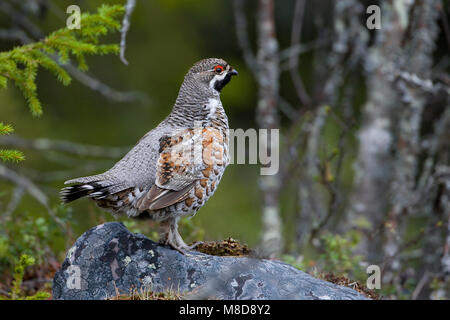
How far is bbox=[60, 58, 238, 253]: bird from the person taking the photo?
420cm

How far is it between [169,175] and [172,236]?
49 cm

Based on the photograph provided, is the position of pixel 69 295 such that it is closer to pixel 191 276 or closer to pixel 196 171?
pixel 191 276

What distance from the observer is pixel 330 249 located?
5.79m

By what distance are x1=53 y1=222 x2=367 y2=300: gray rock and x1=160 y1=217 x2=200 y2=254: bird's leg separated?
10 cm

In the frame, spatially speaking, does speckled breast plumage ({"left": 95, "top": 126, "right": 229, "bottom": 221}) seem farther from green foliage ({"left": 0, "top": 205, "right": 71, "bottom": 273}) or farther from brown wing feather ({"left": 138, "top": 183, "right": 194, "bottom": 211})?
green foliage ({"left": 0, "top": 205, "right": 71, "bottom": 273})

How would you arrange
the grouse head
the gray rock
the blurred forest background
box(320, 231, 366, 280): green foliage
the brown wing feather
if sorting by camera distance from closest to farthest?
the gray rock, the brown wing feather, the grouse head, box(320, 231, 366, 280): green foliage, the blurred forest background

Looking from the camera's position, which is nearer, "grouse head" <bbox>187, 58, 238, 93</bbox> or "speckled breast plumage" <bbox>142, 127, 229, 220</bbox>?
"speckled breast plumage" <bbox>142, 127, 229, 220</bbox>

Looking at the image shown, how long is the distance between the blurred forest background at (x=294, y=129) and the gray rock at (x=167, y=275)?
0.89m

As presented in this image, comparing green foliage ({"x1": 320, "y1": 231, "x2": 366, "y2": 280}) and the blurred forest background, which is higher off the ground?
the blurred forest background

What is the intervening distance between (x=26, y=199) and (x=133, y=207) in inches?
263

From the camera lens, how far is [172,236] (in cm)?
442

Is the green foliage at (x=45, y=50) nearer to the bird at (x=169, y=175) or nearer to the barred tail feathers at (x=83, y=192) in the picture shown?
the bird at (x=169, y=175)

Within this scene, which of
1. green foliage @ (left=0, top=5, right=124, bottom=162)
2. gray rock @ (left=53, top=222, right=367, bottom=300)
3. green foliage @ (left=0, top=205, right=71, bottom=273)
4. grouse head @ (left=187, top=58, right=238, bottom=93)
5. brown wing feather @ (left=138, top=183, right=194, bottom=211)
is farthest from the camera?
green foliage @ (left=0, top=205, right=71, bottom=273)

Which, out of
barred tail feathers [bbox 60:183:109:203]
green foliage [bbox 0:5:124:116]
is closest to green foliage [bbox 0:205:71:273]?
green foliage [bbox 0:5:124:116]
